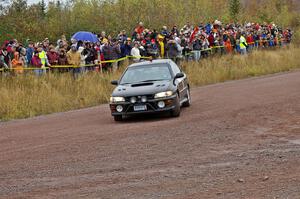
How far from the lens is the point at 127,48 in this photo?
86.2 feet

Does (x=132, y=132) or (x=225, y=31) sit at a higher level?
(x=225, y=31)

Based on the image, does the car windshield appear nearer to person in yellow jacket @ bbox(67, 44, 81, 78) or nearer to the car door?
the car door

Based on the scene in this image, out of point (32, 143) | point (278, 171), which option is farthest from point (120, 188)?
point (32, 143)

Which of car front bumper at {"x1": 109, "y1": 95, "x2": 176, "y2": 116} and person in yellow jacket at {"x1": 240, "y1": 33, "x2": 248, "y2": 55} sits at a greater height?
person in yellow jacket at {"x1": 240, "y1": 33, "x2": 248, "y2": 55}

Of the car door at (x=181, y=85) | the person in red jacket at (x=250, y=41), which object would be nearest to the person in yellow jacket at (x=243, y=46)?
the person in red jacket at (x=250, y=41)

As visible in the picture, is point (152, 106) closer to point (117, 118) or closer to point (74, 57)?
point (117, 118)

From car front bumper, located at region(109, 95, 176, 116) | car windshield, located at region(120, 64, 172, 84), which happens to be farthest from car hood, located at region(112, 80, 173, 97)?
car windshield, located at region(120, 64, 172, 84)

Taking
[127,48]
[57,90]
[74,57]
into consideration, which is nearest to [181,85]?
[57,90]

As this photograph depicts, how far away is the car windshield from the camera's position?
16.4 metres

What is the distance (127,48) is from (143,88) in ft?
35.8

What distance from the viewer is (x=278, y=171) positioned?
8.62 meters

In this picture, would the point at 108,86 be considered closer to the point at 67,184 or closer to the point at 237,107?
the point at 237,107

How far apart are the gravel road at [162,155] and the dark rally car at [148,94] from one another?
0.36 metres

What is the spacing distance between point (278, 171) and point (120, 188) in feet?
7.84
